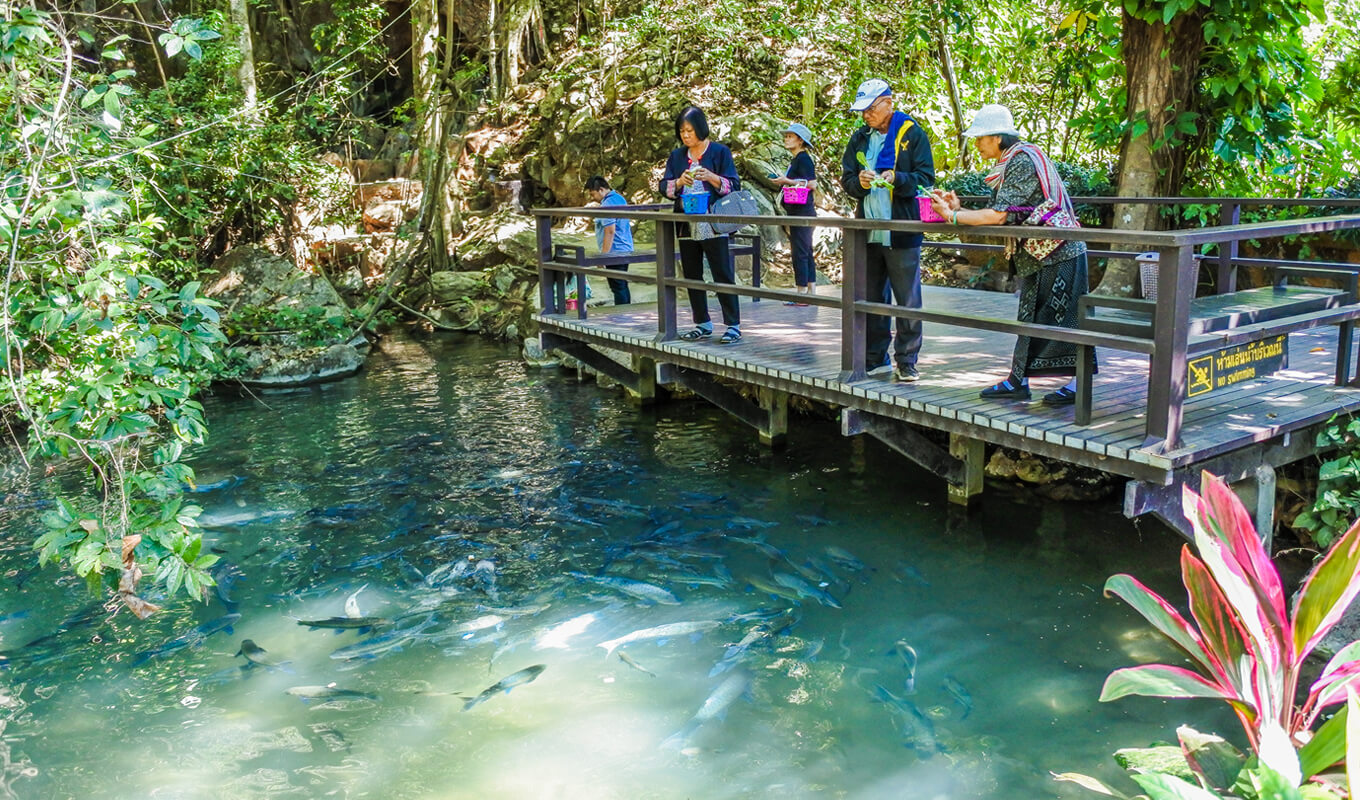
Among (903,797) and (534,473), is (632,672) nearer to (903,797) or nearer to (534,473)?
(903,797)

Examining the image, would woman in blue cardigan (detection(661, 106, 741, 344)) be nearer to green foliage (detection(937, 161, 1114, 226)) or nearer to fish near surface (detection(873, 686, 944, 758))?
fish near surface (detection(873, 686, 944, 758))

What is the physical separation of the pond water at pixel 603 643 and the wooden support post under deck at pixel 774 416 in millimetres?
154

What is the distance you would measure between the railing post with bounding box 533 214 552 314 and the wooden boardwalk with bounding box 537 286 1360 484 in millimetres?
679

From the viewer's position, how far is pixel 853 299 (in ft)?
22.7

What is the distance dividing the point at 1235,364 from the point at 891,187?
207cm

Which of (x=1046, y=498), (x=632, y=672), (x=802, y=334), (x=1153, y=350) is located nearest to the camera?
(x=1153, y=350)

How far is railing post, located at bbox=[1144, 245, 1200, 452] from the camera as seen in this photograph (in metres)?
5.13

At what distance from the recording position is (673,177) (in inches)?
333

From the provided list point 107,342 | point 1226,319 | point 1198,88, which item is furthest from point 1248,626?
point 1198,88

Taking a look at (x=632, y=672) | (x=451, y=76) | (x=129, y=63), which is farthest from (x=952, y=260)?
(x=129, y=63)

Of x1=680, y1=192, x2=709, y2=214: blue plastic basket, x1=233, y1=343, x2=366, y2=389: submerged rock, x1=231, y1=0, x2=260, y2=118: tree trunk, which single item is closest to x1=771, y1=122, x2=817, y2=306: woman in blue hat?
x1=680, y1=192, x2=709, y2=214: blue plastic basket

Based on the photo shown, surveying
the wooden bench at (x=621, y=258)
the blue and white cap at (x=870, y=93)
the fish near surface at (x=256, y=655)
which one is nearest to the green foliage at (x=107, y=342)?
the fish near surface at (x=256, y=655)

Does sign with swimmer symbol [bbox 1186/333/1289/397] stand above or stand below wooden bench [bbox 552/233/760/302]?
below

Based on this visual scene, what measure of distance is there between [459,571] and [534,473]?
2.19 meters
